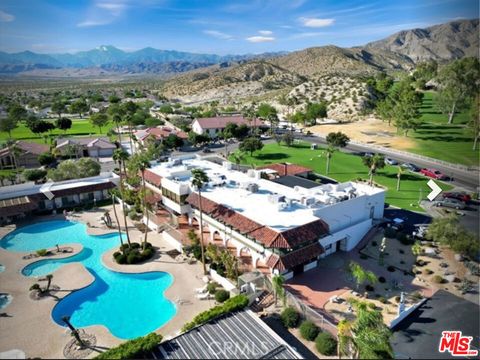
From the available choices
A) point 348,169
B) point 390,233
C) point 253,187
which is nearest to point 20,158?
point 253,187

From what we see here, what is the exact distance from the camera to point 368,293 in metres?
29.2

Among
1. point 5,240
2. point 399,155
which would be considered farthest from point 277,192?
point 399,155

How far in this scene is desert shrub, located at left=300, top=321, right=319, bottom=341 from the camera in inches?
941

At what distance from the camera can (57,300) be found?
98.6 feet

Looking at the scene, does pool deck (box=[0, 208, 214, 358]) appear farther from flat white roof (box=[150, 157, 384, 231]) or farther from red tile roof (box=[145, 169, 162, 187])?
flat white roof (box=[150, 157, 384, 231])

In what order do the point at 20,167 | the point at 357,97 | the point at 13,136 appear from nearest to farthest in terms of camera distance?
the point at 20,167
the point at 13,136
the point at 357,97

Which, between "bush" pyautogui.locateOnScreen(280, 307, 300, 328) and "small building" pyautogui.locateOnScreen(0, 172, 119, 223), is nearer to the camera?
"bush" pyautogui.locateOnScreen(280, 307, 300, 328)

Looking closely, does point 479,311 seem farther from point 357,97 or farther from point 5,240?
point 357,97

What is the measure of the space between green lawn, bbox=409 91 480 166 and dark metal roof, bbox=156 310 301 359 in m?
55.4

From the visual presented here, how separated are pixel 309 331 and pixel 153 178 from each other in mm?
31407

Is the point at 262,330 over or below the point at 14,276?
over

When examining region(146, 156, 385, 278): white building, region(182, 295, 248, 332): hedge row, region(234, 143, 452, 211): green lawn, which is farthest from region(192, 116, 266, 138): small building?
region(182, 295, 248, 332): hedge row

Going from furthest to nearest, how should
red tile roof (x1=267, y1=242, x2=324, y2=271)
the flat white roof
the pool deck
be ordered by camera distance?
the flat white roof, red tile roof (x1=267, y1=242, x2=324, y2=271), the pool deck

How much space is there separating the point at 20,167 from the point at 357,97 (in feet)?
368
